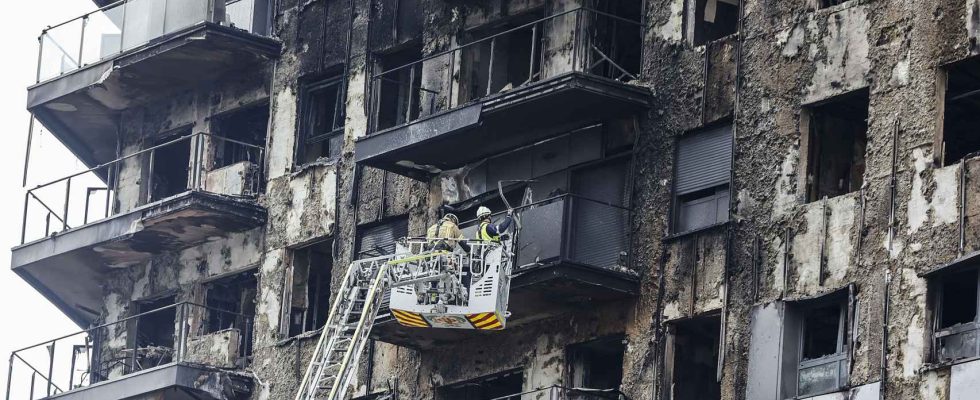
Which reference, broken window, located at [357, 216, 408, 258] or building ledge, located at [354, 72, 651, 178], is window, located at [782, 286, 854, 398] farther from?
broken window, located at [357, 216, 408, 258]

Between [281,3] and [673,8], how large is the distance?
976 cm

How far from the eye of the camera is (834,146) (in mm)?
33844

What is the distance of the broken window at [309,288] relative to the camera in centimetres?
4191

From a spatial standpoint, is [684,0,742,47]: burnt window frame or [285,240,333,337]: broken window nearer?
[684,0,742,47]: burnt window frame

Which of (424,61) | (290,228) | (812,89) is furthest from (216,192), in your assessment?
(812,89)

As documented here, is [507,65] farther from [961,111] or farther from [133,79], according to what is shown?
[961,111]

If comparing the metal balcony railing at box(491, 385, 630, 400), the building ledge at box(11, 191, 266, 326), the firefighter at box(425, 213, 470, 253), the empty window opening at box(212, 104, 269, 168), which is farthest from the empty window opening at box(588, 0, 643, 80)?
the empty window opening at box(212, 104, 269, 168)

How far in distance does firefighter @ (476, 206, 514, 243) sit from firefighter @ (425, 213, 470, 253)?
27 cm

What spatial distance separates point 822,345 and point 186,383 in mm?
12513

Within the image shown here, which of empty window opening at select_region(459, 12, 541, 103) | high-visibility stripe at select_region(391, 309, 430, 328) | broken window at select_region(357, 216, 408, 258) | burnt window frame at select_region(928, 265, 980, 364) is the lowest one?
burnt window frame at select_region(928, 265, 980, 364)

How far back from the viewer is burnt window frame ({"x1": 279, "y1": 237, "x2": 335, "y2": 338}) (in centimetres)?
4178

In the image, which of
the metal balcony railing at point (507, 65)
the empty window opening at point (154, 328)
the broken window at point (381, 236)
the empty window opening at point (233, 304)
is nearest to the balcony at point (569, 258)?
the metal balcony railing at point (507, 65)

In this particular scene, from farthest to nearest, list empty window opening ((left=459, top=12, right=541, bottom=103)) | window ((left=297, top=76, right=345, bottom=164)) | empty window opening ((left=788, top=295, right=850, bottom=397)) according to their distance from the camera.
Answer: window ((left=297, top=76, right=345, bottom=164))
empty window opening ((left=459, top=12, right=541, bottom=103))
empty window opening ((left=788, top=295, right=850, bottom=397))

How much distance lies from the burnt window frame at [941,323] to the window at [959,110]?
4.75 feet
